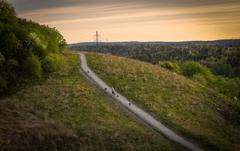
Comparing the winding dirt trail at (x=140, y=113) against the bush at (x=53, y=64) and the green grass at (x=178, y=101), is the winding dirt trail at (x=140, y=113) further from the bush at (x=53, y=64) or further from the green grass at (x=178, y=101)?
the bush at (x=53, y=64)

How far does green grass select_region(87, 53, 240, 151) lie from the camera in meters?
50.2

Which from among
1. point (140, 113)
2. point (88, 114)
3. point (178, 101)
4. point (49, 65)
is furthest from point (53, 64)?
point (178, 101)

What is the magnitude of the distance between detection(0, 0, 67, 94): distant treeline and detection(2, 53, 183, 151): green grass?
2.14 meters

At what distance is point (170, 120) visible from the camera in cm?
5134

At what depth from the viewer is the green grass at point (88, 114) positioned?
43438 millimetres

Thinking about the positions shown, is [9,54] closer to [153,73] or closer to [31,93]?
[31,93]

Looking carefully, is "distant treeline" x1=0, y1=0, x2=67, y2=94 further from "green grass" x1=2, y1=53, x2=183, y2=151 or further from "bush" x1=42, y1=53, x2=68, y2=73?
"green grass" x1=2, y1=53, x2=183, y2=151

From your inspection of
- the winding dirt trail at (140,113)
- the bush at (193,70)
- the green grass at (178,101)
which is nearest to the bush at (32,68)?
the winding dirt trail at (140,113)

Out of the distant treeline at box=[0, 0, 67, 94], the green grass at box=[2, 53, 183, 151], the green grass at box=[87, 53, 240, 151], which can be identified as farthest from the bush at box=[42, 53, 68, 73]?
the green grass at box=[87, 53, 240, 151]

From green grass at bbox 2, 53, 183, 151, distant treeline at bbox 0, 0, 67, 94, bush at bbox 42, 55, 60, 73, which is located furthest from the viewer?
bush at bbox 42, 55, 60, 73

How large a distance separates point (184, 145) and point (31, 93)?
22102 millimetres

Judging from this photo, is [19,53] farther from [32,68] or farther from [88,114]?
[88,114]

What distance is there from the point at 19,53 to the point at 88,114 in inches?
639

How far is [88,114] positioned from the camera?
50.2 metres
